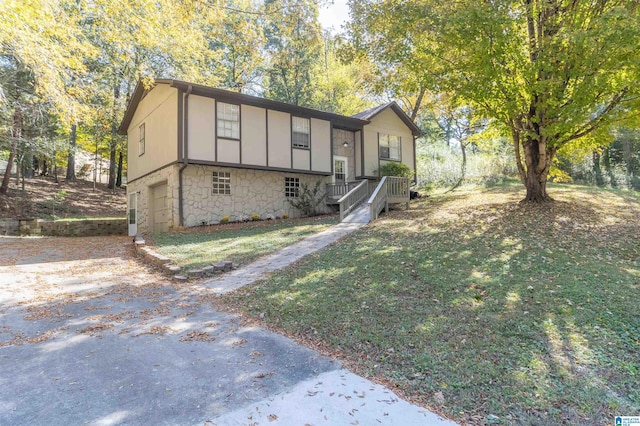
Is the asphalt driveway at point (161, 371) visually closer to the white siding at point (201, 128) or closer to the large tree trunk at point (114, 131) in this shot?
the white siding at point (201, 128)

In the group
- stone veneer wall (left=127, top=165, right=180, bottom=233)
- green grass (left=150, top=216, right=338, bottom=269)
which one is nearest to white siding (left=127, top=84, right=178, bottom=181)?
stone veneer wall (left=127, top=165, right=180, bottom=233)

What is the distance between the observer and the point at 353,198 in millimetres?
13148

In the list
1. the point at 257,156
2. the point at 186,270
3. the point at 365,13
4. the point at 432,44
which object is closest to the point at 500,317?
the point at 186,270

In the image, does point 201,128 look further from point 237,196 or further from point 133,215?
point 133,215

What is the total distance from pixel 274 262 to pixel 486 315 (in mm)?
4375

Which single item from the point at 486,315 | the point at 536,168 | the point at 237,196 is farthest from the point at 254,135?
the point at 486,315

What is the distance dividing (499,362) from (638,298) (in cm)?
247

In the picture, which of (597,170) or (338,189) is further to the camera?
(597,170)

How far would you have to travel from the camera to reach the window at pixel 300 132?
14.5 m

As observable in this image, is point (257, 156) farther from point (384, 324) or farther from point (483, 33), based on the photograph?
point (384, 324)

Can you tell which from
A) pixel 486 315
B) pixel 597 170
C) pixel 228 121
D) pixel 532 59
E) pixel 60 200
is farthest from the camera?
pixel 597 170

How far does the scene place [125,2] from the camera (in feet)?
22.3

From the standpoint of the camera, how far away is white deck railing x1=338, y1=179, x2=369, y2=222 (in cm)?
1210

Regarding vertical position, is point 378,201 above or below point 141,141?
below
